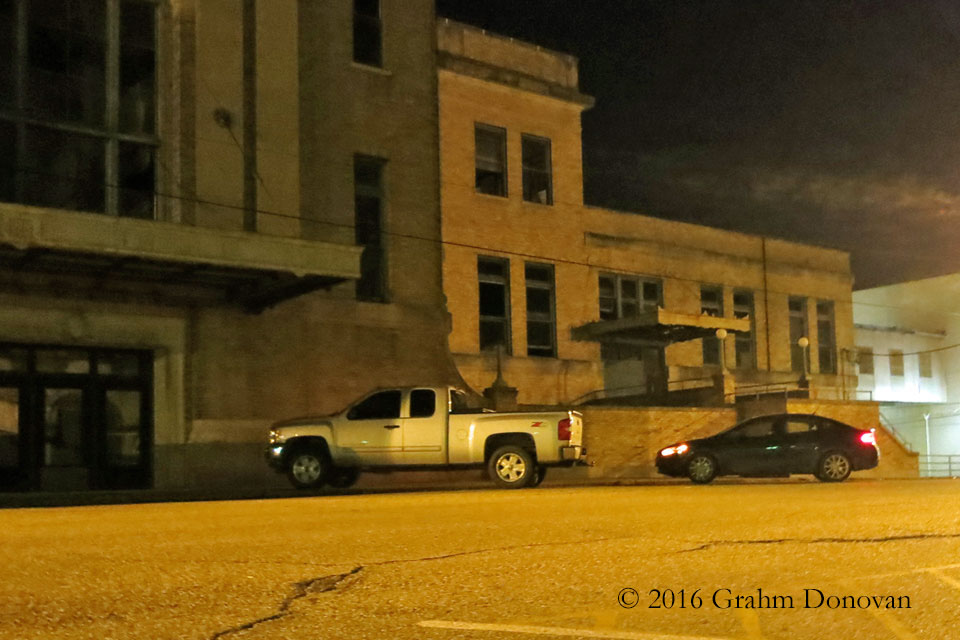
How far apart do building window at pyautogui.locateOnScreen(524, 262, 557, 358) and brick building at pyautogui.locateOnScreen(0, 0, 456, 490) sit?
5249 millimetres

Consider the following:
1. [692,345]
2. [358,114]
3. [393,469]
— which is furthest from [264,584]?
[692,345]

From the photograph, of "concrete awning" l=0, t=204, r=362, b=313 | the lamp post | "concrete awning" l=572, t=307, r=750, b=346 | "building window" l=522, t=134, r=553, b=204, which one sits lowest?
the lamp post

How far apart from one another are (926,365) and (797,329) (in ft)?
45.8

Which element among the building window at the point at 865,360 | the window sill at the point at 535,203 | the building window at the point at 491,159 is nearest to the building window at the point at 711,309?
the window sill at the point at 535,203

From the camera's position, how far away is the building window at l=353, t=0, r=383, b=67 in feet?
92.2

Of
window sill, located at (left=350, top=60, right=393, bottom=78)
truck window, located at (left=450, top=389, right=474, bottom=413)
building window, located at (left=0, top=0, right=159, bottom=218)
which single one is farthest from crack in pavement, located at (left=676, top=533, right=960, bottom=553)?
window sill, located at (left=350, top=60, right=393, bottom=78)

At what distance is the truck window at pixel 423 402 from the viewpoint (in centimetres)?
2031

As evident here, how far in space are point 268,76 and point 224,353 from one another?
247 inches

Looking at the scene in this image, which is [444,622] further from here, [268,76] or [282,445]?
[268,76]

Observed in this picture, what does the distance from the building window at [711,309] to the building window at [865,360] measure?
12.3m

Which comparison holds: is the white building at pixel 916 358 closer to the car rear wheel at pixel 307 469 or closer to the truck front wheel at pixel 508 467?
the truck front wheel at pixel 508 467

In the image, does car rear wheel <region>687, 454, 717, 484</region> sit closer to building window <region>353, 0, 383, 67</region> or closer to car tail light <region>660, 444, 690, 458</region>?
car tail light <region>660, 444, 690, 458</region>

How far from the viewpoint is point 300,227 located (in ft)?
83.3

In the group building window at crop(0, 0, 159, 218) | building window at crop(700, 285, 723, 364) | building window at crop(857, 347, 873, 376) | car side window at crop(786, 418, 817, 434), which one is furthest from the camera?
building window at crop(857, 347, 873, 376)
